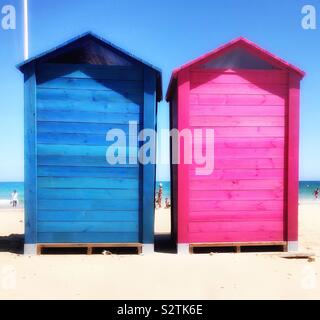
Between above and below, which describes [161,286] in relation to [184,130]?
below

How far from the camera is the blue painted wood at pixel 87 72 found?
698 centimetres

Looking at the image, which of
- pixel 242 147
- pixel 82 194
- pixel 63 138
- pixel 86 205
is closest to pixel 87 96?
pixel 63 138

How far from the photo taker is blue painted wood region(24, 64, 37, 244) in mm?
6875

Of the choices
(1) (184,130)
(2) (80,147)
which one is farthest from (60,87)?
Result: (1) (184,130)

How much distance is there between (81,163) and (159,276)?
2777mm

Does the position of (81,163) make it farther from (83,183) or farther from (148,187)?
(148,187)

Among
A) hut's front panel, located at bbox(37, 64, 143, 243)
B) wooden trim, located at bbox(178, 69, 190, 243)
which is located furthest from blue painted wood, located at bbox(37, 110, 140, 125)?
wooden trim, located at bbox(178, 69, 190, 243)

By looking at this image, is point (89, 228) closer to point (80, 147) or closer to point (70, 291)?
point (80, 147)

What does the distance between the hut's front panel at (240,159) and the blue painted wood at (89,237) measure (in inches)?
52.4

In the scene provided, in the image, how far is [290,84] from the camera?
729 centimetres

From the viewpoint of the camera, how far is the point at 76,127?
274 inches
